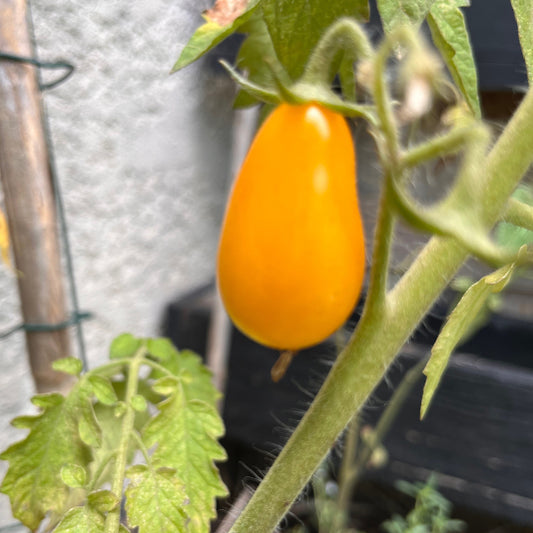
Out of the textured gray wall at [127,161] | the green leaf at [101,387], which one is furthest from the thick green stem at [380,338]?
the textured gray wall at [127,161]

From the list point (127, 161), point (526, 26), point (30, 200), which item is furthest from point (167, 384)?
point (127, 161)

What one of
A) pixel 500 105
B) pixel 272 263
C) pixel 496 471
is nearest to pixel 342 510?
pixel 496 471

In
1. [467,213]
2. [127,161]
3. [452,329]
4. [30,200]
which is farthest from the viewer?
[127,161]

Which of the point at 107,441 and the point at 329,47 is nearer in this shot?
the point at 329,47

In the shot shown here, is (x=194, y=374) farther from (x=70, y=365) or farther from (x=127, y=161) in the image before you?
(x=127, y=161)

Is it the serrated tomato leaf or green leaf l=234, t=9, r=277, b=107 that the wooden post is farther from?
the serrated tomato leaf

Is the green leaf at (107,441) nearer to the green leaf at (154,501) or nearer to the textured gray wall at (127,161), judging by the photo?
the green leaf at (154,501)
